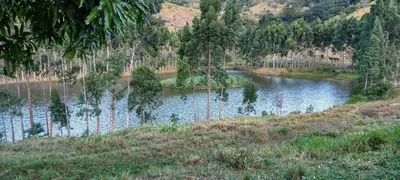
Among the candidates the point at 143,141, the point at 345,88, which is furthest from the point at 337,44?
the point at 143,141

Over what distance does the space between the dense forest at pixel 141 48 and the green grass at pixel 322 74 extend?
14.4ft

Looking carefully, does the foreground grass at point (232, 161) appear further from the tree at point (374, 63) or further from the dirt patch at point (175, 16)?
the dirt patch at point (175, 16)

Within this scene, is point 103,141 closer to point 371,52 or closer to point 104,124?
point 104,124

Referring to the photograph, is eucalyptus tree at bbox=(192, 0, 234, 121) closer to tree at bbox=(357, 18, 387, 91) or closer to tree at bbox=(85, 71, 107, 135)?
tree at bbox=(85, 71, 107, 135)

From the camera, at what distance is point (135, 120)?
1353 inches

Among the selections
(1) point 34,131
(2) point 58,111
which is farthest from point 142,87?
(1) point 34,131

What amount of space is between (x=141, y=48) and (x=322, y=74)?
49.7 m

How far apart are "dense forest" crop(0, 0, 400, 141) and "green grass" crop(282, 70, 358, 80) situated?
4.38 meters

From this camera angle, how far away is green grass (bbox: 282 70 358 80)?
6400cm

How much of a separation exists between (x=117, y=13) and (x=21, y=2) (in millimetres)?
1498

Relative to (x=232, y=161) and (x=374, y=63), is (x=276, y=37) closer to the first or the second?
(x=374, y=63)

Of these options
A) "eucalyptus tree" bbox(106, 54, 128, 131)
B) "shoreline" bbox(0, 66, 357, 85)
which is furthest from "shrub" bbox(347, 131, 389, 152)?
"shoreline" bbox(0, 66, 357, 85)

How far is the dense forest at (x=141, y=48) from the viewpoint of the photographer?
3.44 m

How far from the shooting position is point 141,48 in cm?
2962
